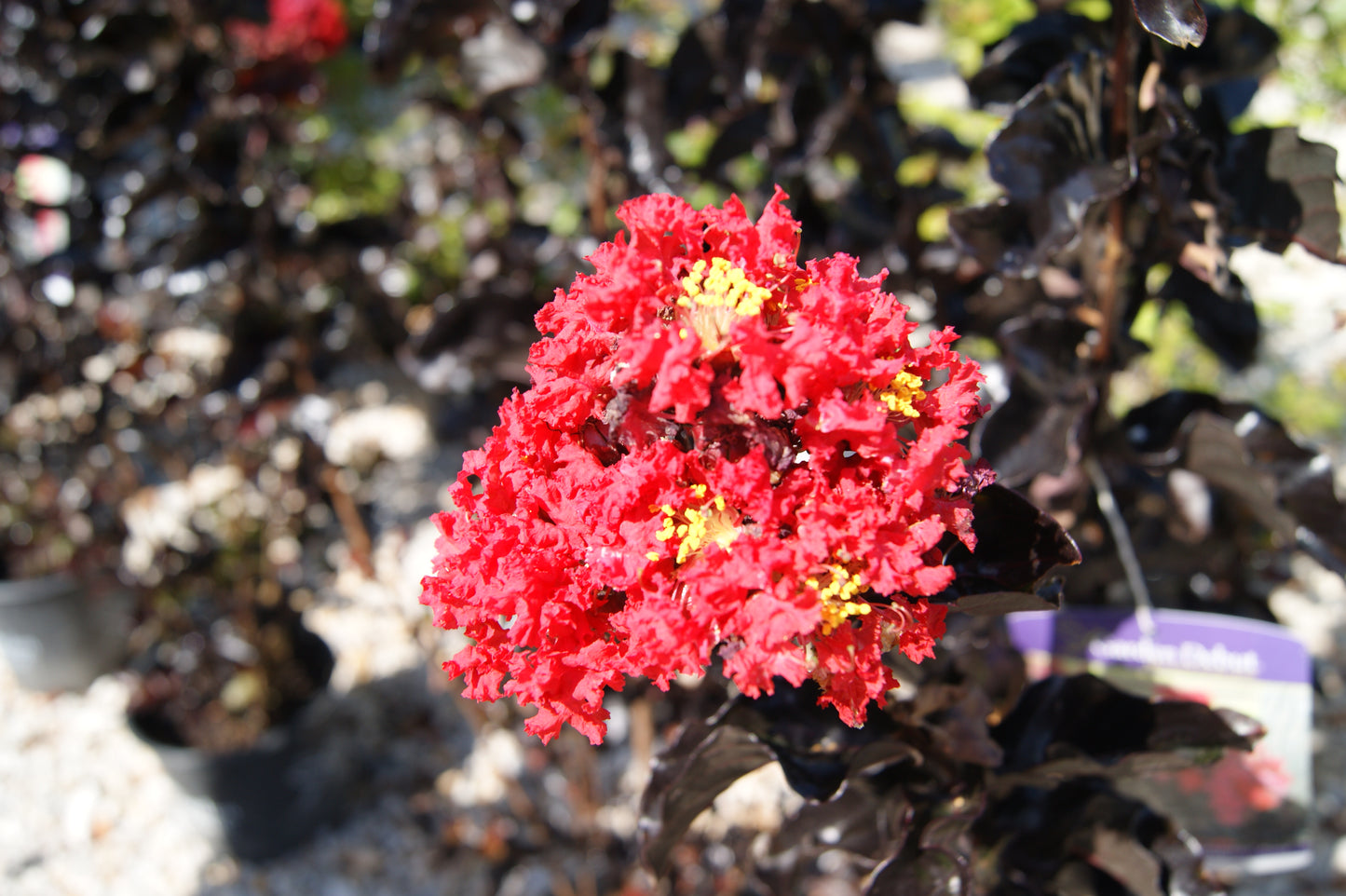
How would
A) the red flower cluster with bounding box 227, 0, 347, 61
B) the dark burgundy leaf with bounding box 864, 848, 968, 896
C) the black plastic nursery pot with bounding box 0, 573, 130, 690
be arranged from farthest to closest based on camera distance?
the black plastic nursery pot with bounding box 0, 573, 130, 690 → the red flower cluster with bounding box 227, 0, 347, 61 → the dark burgundy leaf with bounding box 864, 848, 968, 896

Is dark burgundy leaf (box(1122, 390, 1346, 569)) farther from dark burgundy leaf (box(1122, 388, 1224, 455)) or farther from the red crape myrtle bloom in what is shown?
the red crape myrtle bloom

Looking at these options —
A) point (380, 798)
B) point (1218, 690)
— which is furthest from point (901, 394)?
point (380, 798)

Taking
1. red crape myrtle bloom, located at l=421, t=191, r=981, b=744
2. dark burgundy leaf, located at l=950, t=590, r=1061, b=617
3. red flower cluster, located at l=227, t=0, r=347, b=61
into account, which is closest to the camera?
red crape myrtle bloom, located at l=421, t=191, r=981, b=744

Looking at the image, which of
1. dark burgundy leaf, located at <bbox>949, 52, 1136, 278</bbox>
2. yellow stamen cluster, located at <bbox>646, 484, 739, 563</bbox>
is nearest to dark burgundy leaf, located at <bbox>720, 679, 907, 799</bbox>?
yellow stamen cluster, located at <bbox>646, 484, 739, 563</bbox>

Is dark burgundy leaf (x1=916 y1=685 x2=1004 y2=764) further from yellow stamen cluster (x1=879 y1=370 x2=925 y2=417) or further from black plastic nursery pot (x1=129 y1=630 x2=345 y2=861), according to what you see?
black plastic nursery pot (x1=129 y1=630 x2=345 y2=861)

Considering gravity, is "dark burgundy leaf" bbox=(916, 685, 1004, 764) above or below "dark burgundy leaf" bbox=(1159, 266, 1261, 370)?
below

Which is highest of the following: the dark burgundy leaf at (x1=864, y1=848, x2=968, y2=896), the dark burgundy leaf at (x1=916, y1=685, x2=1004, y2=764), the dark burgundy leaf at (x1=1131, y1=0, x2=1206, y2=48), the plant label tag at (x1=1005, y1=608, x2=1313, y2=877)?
the dark burgundy leaf at (x1=1131, y1=0, x2=1206, y2=48)

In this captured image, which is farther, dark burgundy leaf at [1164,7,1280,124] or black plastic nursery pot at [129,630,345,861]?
black plastic nursery pot at [129,630,345,861]
